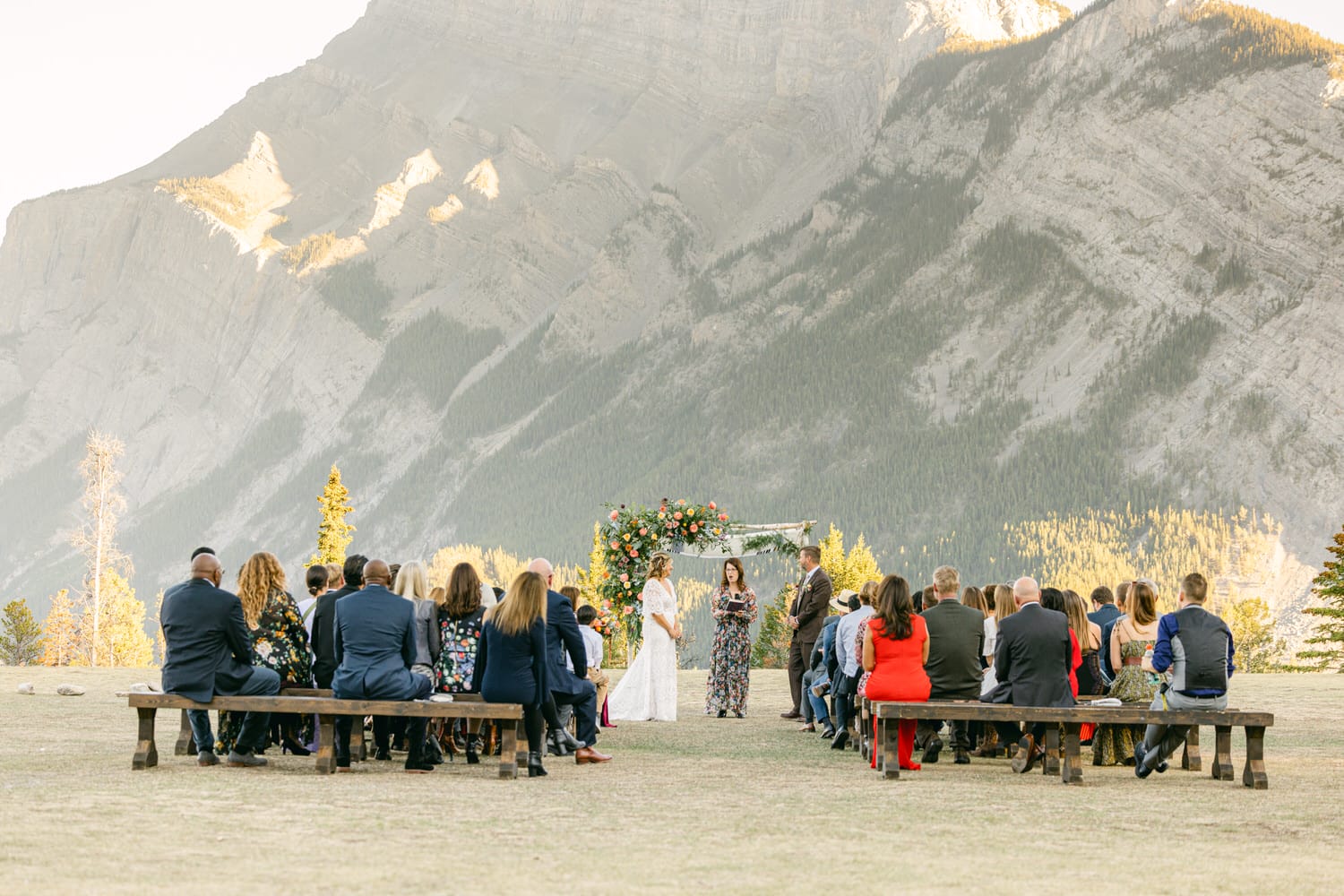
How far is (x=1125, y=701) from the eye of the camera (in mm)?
14375

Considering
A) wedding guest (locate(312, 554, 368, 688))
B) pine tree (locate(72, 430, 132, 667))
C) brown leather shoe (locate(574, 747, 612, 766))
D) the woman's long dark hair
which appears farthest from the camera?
pine tree (locate(72, 430, 132, 667))

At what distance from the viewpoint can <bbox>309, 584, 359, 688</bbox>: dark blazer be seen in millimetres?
13969

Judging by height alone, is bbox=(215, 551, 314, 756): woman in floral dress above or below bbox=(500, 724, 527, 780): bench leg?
above

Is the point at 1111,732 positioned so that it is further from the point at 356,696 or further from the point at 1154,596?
the point at 356,696

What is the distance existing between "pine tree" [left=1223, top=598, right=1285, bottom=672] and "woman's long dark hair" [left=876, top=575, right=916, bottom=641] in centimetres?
7628

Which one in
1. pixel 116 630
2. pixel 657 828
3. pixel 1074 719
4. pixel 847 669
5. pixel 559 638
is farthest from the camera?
pixel 116 630

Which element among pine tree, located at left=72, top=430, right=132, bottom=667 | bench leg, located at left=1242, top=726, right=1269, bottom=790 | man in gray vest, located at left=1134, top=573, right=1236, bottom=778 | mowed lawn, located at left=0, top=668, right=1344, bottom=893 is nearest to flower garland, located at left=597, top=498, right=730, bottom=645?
mowed lawn, located at left=0, top=668, right=1344, bottom=893

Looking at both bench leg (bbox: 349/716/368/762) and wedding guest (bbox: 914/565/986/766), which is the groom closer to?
wedding guest (bbox: 914/565/986/766)

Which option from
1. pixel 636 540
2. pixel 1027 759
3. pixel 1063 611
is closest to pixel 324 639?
pixel 1027 759

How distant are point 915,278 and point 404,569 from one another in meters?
181

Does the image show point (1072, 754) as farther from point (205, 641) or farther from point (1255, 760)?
point (205, 641)

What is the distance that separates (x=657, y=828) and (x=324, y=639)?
17.3 ft

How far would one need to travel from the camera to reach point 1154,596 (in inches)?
561

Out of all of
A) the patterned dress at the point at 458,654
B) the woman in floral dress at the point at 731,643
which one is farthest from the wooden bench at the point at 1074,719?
the woman in floral dress at the point at 731,643
